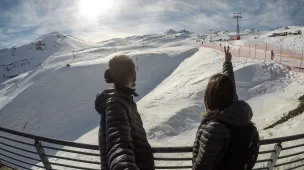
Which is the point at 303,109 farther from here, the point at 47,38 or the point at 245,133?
the point at 47,38

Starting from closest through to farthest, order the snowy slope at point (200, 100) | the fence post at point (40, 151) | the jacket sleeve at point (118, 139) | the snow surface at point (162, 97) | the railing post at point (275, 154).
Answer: the jacket sleeve at point (118, 139) → the railing post at point (275, 154) → the fence post at point (40, 151) → the snowy slope at point (200, 100) → the snow surface at point (162, 97)

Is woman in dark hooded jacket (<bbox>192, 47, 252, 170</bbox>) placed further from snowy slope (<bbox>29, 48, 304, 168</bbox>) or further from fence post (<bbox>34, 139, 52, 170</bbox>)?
snowy slope (<bbox>29, 48, 304, 168</bbox>)

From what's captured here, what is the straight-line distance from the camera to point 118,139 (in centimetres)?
191

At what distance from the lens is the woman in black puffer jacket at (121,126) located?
1844 millimetres

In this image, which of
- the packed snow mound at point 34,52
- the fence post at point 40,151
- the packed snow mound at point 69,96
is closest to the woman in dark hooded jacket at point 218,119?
the fence post at point 40,151

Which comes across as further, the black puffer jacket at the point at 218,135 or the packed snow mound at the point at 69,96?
the packed snow mound at the point at 69,96

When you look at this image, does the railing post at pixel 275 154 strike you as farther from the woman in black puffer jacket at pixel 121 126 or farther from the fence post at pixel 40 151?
the fence post at pixel 40 151

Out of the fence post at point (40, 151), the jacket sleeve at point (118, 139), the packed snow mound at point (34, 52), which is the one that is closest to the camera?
the jacket sleeve at point (118, 139)

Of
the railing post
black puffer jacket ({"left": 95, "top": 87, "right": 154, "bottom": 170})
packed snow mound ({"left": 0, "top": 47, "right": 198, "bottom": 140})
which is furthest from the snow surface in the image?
black puffer jacket ({"left": 95, "top": 87, "right": 154, "bottom": 170})

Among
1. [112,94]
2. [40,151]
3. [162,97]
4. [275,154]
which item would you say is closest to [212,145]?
[112,94]

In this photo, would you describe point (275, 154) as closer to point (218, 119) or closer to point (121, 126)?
point (218, 119)

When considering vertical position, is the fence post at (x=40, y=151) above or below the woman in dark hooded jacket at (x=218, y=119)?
below

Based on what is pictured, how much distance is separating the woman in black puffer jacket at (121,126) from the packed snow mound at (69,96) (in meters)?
26.2

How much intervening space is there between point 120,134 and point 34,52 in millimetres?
185607
